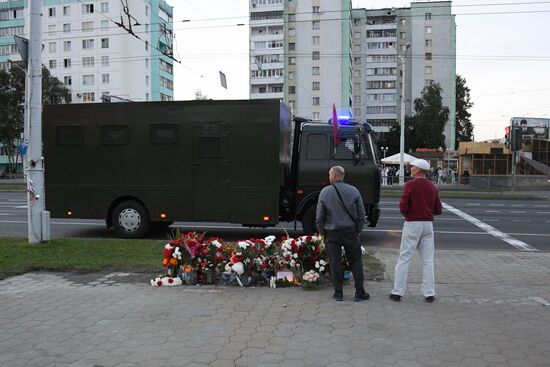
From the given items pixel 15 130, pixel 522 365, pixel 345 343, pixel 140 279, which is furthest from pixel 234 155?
pixel 15 130

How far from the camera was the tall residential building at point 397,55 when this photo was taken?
3784 inches

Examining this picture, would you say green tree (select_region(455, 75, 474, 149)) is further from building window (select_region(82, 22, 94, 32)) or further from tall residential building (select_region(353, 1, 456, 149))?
building window (select_region(82, 22, 94, 32))

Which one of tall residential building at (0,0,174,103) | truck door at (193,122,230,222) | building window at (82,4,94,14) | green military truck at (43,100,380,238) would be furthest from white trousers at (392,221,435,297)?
building window at (82,4,94,14)

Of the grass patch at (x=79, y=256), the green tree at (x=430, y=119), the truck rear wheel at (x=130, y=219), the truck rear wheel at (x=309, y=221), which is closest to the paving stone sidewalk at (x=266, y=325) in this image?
the grass patch at (x=79, y=256)

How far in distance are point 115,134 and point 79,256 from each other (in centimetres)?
373

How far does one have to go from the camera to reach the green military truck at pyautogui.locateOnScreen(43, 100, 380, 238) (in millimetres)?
10922

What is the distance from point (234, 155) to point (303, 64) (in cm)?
8301

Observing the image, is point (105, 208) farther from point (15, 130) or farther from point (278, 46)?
point (278, 46)

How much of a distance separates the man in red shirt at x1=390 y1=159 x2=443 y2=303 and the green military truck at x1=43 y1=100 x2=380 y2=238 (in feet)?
15.7

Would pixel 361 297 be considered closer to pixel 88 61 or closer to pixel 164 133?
pixel 164 133

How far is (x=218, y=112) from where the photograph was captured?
11.1 metres

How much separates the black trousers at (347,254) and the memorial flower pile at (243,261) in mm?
544

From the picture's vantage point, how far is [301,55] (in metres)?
90.7

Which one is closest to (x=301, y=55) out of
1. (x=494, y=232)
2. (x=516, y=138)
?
(x=516, y=138)
